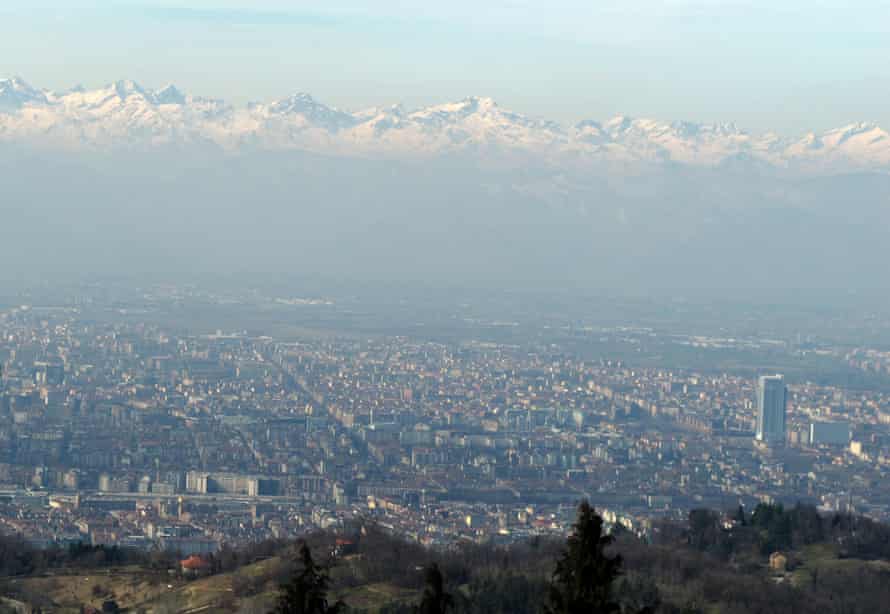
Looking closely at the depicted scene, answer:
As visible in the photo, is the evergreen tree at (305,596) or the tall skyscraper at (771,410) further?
the tall skyscraper at (771,410)

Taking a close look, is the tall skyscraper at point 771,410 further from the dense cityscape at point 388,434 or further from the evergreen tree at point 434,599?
the evergreen tree at point 434,599

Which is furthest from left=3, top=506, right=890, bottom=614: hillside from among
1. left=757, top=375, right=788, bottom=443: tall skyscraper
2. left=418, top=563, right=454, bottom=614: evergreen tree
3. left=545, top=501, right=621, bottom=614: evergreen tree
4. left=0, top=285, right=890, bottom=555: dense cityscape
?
left=757, top=375, right=788, bottom=443: tall skyscraper

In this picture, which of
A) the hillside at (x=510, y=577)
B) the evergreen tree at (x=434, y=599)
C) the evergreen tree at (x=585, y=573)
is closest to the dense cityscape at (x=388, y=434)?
the hillside at (x=510, y=577)

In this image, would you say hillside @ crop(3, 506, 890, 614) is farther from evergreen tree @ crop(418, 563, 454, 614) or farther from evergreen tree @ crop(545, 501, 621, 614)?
evergreen tree @ crop(545, 501, 621, 614)

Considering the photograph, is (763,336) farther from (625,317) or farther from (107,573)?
(107,573)

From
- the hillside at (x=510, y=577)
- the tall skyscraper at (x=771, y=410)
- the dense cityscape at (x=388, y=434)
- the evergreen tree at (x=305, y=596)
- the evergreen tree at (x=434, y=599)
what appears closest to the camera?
the evergreen tree at (x=434, y=599)

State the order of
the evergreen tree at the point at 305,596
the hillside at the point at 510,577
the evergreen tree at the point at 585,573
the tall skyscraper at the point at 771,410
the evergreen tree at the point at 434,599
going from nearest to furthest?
the evergreen tree at the point at 585,573, the evergreen tree at the point at 434,599, the evergreen tree at the point at 305,596, the hillside at the point at 510,577, the tall skyscraper at the point at 771,410

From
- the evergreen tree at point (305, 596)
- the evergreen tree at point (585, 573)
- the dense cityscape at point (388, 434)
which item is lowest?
the dense cityscape at point (388, 434)
